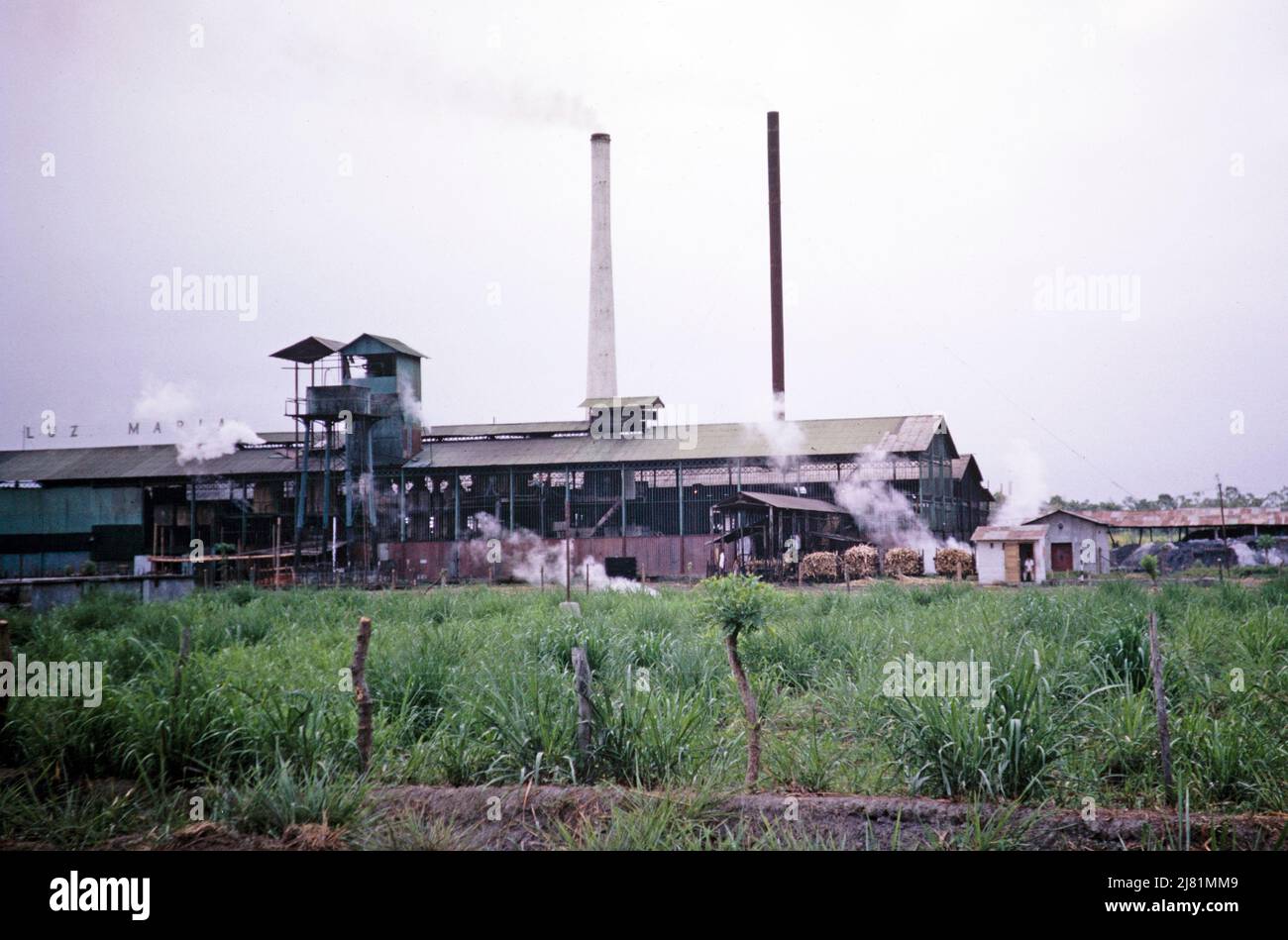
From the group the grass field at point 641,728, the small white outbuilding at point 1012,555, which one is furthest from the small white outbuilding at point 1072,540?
the grass field at point 641,728

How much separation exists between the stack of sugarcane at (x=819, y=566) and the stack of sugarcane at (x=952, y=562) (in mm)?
3821

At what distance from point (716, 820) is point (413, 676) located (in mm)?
3674

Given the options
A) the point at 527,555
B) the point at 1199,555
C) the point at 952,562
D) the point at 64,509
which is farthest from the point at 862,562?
the point at 64,509

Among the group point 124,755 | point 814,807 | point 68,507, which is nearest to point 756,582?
point 814,807

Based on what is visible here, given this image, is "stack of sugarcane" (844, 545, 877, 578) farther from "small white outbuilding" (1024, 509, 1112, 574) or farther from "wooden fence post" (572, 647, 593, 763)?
"wooden fence post" (572, 647, 593, 763)

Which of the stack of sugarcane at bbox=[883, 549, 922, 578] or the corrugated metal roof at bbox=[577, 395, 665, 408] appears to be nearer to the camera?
the stack of sugarcane at bbox=[883, 549, 922, 578]

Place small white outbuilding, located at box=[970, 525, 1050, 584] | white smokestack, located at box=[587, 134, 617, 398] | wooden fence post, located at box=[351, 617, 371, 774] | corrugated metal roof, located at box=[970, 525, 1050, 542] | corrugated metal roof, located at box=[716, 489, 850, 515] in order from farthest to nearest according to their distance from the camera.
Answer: white smokestack, located at box=[587, 134, 617, 398] < corrugated metal roof, located at box=[716, 489, 850, 515] < small white outbuilding, located at box=[970, 525, 1050, 584] < corrugated metal roof, located at box=[970, 525, 1050, 542] < wooden fence post, located at box=[351, 617, 371, 774]

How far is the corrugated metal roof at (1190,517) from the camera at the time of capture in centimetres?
2783

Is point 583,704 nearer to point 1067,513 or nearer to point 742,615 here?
point 742,615

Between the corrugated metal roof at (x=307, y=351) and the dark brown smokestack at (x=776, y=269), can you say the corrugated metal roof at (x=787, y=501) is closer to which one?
the dark brown smokestack at (x=776, y=269)

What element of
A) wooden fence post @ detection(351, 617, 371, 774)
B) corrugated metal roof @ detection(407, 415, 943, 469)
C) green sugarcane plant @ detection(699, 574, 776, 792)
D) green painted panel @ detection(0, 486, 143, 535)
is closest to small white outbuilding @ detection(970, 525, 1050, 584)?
corrugated metal roof @ detection(407, 415, 943, 469)

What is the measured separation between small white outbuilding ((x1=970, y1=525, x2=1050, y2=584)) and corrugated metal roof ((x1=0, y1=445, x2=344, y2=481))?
66.7 feet

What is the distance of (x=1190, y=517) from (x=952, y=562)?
10.5 meters

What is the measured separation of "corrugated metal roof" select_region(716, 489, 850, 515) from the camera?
928 inches
